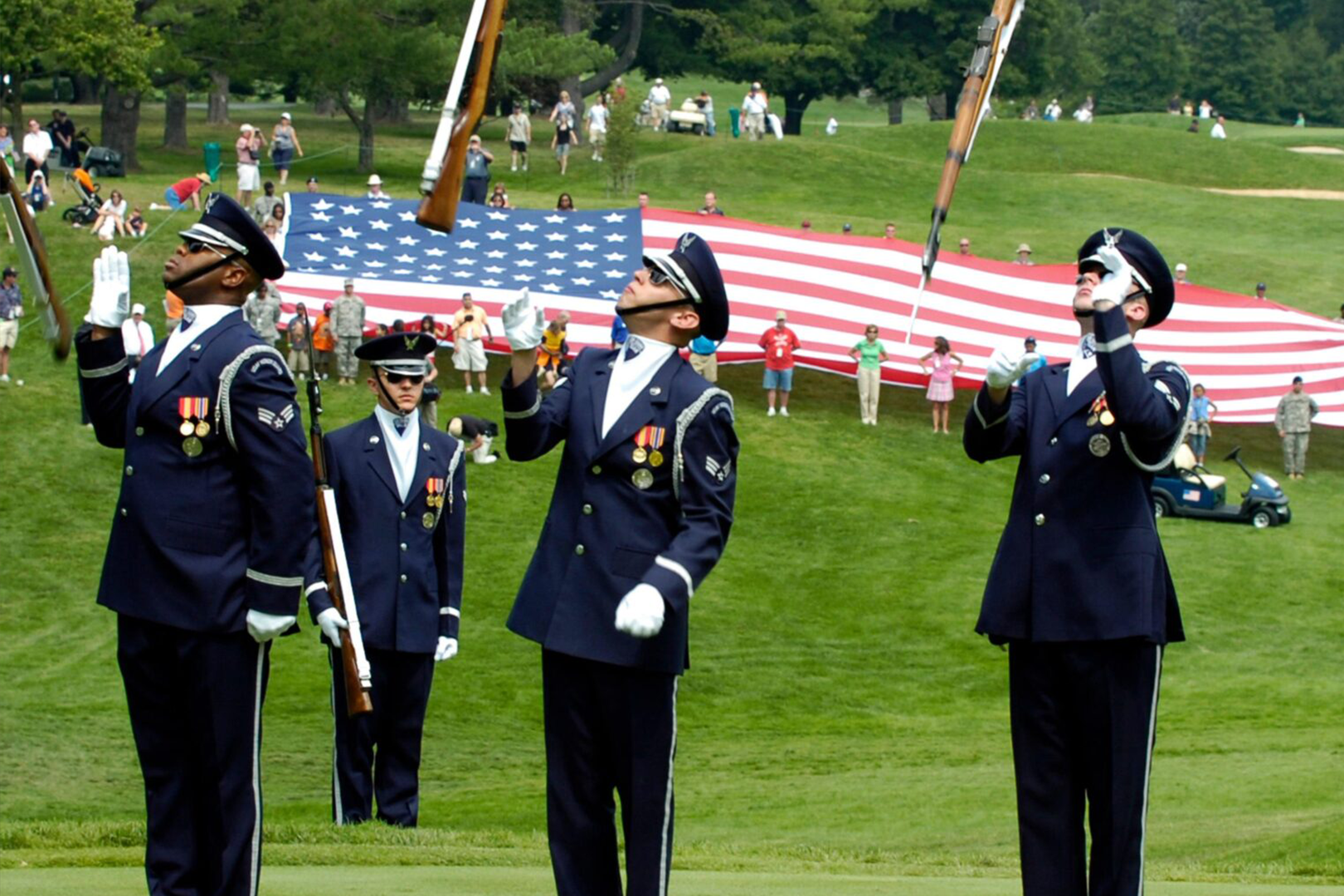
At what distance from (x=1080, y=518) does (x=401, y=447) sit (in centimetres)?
451

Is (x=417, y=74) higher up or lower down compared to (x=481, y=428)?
higher up

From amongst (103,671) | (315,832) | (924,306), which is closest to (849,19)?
(924,306)

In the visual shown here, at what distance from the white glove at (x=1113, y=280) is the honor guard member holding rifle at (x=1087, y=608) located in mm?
34

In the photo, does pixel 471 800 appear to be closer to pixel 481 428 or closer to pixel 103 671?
pixel 103 671

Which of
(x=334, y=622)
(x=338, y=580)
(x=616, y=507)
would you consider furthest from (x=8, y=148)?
(x=616, y=507)

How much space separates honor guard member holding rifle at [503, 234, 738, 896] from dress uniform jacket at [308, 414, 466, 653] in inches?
154

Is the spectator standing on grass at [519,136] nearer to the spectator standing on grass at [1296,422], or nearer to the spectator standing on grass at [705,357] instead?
the spectator standing on grass at [705,357]

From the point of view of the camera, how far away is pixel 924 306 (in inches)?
1297

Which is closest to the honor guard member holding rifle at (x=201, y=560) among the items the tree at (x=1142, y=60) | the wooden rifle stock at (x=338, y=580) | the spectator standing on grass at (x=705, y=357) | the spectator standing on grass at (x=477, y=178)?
the wooden rifle stock at (x=338, y=580)

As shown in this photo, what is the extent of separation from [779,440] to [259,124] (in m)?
36.3

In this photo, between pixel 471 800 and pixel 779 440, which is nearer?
pixel 471 800

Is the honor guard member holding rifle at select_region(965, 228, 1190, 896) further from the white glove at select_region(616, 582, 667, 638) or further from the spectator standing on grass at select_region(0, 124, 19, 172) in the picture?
the spectator standing on grass at select_region(0, 124, 19, 172)

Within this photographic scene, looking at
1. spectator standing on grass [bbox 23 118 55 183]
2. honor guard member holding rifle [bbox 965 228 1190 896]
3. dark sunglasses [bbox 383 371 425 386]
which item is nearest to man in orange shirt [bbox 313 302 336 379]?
spectator standing on grass [bbox 23 118 55 183]

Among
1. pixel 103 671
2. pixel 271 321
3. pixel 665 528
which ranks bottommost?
pixel 103 671
